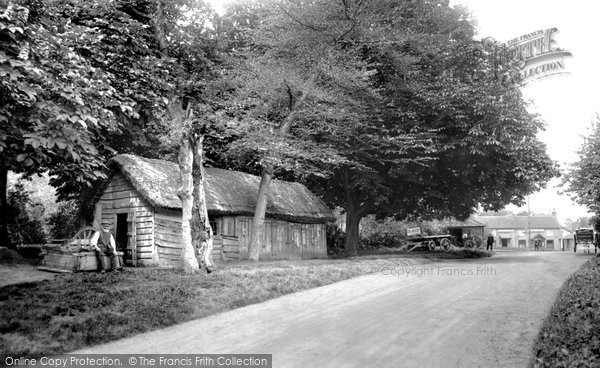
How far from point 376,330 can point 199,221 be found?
10041mm

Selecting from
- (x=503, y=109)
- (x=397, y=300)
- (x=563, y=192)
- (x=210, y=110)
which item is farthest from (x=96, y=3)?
(x=563, y=192)

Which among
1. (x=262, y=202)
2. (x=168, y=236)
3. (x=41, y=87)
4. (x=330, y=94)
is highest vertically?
(x=330, y=94)

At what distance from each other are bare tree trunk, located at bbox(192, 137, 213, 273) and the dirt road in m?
5.11

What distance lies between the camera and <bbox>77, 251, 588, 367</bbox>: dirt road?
629 centimetres

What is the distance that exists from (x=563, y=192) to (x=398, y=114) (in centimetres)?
1610

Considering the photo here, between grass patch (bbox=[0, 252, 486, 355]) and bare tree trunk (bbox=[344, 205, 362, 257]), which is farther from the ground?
bare tree trunk (bbox=[344, 205, 362, 257])

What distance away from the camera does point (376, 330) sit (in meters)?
7.70

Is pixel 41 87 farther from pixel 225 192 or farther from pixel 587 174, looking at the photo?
pixel 587 174

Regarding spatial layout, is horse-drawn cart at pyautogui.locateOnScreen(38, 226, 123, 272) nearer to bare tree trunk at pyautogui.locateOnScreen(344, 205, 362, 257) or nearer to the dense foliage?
the dense foliage

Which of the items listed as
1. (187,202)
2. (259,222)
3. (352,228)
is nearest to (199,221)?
(187,202)

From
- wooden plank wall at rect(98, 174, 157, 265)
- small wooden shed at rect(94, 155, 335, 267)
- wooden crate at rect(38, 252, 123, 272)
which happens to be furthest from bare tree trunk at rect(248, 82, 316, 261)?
wooden crate at rect(38, 252, 123, 272)

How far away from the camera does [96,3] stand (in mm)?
14703

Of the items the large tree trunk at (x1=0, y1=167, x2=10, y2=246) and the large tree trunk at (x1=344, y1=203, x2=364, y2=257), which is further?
the large tree trunk at (x1=344, y1=203, x2=364, y2=257)

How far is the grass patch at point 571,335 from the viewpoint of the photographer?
5.57m
